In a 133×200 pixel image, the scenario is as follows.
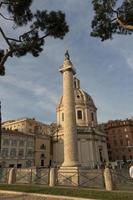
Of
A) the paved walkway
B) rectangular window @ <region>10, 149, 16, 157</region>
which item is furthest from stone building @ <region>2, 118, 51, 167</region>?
the paved walkway

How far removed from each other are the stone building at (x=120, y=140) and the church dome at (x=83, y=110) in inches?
634

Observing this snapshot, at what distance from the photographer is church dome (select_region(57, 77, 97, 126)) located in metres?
60.3

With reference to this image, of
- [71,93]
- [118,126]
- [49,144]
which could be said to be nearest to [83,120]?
[49,144]

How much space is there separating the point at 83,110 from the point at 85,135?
7191 mm

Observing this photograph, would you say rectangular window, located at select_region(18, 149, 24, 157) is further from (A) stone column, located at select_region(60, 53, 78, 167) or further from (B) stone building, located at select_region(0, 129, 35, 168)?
(A) stone column, located at select_region(60, 53, 78, 167)

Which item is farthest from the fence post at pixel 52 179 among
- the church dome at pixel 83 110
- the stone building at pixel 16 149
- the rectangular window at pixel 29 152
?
the church dome at pixel 83 110

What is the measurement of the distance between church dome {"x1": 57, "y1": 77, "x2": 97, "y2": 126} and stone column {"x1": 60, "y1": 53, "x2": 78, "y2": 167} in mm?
36680

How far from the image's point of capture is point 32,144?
5359 centimetres

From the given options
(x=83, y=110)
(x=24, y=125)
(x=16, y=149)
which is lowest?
(x=16, y=149)

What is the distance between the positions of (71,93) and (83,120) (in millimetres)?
38211

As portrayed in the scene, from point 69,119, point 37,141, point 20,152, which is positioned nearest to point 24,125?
point 37,141

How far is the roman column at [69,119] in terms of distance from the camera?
20.4m

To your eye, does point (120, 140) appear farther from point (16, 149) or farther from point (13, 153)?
point (13, 153)

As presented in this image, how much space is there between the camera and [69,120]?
2177 centimetres
